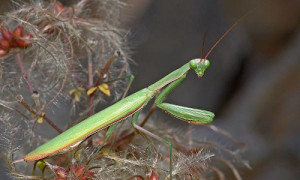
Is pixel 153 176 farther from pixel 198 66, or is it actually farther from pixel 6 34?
pixel 6 34

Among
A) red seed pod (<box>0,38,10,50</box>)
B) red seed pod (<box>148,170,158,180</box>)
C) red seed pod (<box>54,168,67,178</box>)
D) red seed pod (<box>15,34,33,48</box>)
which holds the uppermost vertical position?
red seed pod (<box>15,34,33,48</box>)

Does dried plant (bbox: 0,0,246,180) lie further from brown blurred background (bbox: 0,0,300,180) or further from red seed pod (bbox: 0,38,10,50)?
brown blurred background (bbox: 0,0,300,180)

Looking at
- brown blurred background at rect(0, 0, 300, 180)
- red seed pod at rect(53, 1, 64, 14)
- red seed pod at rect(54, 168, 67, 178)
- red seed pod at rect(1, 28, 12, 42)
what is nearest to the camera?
red seed pod at rect(54, 168, 67, 178)

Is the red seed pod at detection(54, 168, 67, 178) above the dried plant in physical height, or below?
below

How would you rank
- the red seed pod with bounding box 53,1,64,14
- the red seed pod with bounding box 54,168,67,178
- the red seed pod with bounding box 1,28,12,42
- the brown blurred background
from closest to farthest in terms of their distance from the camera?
the red seed pod with bounding box 54,168,67,178
the red seed pod with bounding box 1,28,12,42
the red seed pod with bounding box 53,1,64,14
the brown blurred background

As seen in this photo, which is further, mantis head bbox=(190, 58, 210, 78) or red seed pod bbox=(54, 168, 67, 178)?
mantis head bbox=(190, 58, 210, 78)

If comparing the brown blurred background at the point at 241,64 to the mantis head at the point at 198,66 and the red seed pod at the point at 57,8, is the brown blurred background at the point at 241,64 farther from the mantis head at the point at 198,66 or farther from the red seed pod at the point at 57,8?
the mantis head at the point at 198,66

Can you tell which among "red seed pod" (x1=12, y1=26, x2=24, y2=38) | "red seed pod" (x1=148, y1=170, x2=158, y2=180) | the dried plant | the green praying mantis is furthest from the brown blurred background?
"red seed pod" (x1=148, y1=170, x2=158, y2=180)

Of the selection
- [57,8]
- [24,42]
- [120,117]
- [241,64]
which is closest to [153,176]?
[120,117]
